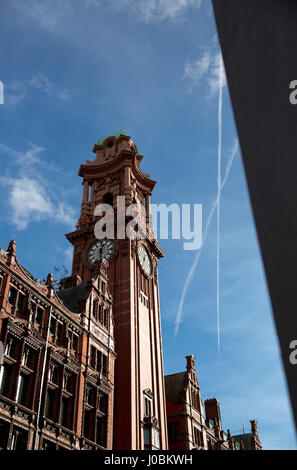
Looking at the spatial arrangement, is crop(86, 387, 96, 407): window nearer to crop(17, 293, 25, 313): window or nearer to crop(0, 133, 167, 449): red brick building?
A: crop(0, 133, 167, 449): red brick building

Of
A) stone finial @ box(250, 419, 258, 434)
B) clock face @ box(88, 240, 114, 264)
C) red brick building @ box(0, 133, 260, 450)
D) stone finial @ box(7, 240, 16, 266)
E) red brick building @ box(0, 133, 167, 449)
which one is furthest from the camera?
stone finial @ box(250, 419, 258, 434)

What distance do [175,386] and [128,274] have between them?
17.1m

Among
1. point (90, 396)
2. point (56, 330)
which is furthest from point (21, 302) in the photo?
point (90, 396)

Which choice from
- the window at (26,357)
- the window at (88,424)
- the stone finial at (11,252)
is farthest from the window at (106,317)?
the stone finial at (11,252)

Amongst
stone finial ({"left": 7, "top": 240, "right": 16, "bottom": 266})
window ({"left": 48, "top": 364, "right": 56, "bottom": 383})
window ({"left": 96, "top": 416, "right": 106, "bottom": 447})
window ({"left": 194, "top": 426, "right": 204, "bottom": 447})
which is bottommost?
window ({"left": 96, "top": 416, "right": 106, "bottom": 447})

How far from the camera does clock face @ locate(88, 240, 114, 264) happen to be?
5676cm

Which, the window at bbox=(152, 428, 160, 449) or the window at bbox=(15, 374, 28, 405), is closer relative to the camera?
the window at bbox=(15, 374, 28, 405)

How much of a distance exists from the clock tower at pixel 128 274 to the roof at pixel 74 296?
6604mm

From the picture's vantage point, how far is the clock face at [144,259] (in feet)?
189

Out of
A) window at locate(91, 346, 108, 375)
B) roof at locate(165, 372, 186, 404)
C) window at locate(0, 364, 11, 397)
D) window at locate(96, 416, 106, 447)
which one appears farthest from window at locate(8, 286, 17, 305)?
roof at locate(165, 372, 186, 404)

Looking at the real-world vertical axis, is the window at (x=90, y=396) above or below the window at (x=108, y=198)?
below

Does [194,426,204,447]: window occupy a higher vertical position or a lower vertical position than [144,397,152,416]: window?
lower

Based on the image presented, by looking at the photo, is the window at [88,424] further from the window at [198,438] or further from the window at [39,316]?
the window at [198,438]

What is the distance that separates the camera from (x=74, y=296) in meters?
39.7
